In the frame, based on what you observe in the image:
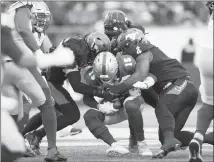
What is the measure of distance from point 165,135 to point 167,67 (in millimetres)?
714

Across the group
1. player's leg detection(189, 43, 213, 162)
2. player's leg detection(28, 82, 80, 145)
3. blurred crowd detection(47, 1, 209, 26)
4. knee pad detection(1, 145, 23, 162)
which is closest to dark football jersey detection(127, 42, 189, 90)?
player's leg detection(28, 82, 80, 145)

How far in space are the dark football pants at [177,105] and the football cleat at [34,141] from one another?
3.82 ft

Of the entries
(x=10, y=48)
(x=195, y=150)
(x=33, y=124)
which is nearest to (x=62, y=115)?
(x=33, y=124)

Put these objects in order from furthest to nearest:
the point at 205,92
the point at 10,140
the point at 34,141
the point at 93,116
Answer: the point at 34,141 → the point at 93,116 → the point at 205,92 → the point at 10,140

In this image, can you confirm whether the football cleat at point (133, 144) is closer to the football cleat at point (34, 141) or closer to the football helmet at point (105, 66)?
the football helmet at point (105, 66)

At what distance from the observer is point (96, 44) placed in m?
5.97

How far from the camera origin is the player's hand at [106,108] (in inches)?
233

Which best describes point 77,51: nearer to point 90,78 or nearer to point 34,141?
→ point 90,78

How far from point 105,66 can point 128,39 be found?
0.40 metres

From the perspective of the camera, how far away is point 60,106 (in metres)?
6.31

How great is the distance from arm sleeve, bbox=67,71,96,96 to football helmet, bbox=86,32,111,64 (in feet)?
0.67

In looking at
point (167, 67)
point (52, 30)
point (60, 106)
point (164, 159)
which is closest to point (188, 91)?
point (167, 67)

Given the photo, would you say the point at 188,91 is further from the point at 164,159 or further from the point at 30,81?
the point at 30,81

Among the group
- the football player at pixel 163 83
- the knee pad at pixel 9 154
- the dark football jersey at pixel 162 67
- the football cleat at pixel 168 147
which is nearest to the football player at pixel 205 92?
the football cleat at pixel 168 147
